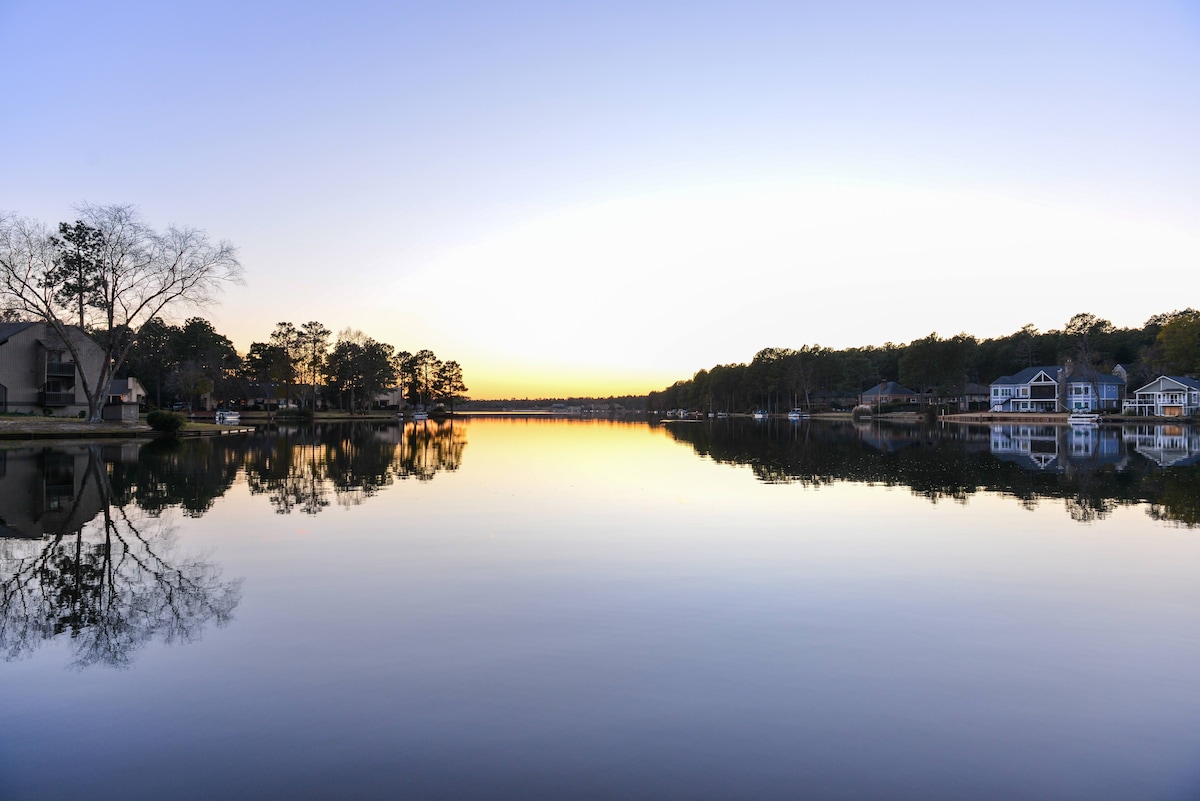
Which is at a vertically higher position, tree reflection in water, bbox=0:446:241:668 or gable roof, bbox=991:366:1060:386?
gable roof, bbox=991:366:1060:386

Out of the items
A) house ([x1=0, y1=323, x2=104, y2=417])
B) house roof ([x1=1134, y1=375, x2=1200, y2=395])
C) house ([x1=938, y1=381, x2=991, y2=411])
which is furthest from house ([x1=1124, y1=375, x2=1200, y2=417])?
house ([x1=0, y1=323, x2=104, y2=417])

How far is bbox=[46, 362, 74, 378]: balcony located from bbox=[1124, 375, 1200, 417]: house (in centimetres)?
12977

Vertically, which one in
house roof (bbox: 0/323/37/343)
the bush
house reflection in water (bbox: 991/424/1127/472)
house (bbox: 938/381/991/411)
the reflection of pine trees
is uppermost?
house roof (bbox: 0/323/37/343)

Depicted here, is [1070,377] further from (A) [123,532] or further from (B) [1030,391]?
(A) [123,532]

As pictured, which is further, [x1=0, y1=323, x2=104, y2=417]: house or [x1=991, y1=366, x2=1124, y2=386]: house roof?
[x1=991, y1=366, x2=1124, y2=386]: house roof

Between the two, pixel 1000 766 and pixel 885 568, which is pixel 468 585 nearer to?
pixel 885 568

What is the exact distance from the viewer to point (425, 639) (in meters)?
8.73

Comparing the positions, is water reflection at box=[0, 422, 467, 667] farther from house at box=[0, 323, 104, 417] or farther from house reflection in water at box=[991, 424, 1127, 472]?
house at box=[0, 323, 104, 417]

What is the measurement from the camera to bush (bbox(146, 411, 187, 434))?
5572 cm

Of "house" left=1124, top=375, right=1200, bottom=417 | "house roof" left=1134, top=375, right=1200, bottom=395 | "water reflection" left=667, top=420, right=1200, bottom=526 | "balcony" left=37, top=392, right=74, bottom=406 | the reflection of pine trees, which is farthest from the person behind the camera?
"house roof" left=1134, top=375, right=1200, bottom=395

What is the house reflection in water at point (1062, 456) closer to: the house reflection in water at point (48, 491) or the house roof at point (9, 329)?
the house reflection in water at point (48, 491)

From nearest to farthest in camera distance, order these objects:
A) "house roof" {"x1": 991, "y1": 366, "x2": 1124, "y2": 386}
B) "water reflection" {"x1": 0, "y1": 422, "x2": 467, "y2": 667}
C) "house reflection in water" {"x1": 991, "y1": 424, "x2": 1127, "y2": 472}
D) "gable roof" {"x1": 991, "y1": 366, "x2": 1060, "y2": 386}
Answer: "water reflection" {"x1": 0, "y1": 422, "x2": 467, "y2": 667} → "house reflection in water" {"x1": 991, "y1": 424, "x2": 1127, "y2": 472} → "house roof" {"x1": 991, "y1": 366, "x2": 1124, "y2": 386} → "gable roof" {"x1": 991, "y1": 366, "x2": 1060, "y2": 386}

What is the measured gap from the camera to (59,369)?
6738cm

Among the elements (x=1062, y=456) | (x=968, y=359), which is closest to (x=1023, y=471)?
(x=1062, y=456)
